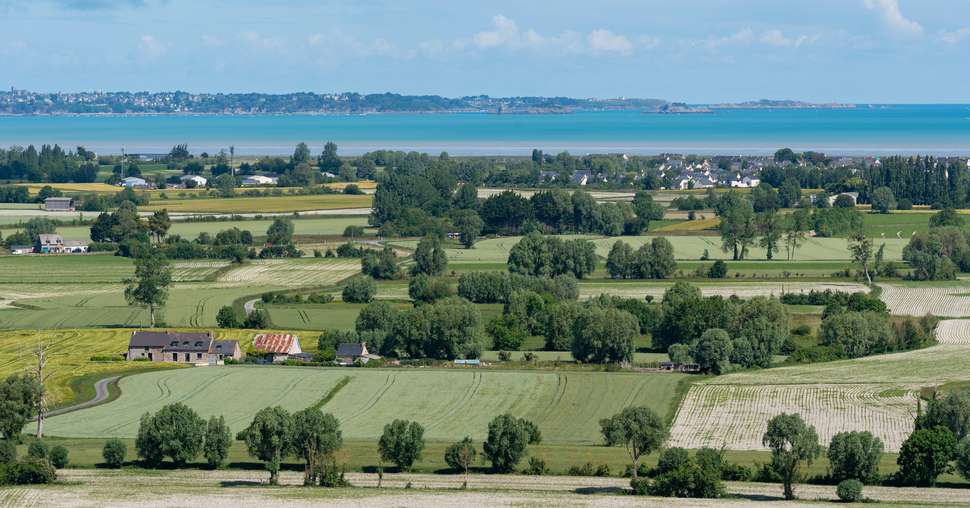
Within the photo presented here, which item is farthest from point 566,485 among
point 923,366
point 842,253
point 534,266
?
point 842,253

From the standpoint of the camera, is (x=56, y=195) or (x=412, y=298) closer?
(x=412, y=298)

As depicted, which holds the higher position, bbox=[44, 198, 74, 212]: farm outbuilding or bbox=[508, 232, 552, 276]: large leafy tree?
bbox=[508, 232, 552, 276]: large leafy tree

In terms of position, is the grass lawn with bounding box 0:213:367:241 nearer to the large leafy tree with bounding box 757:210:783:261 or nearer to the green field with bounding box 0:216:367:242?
the green field with bounding box 0:216:367:242

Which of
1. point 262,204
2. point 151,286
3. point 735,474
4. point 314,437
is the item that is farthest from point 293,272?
point 735,474

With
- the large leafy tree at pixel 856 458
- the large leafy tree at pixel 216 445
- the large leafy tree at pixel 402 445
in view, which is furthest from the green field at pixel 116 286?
the large leafy tree at pixel 856 458

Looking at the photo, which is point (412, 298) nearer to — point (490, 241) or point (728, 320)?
point (728, 320)

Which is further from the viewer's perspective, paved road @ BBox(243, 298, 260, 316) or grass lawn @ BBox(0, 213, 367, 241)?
grass lawn @ BBox(0, 213, 367, 241)

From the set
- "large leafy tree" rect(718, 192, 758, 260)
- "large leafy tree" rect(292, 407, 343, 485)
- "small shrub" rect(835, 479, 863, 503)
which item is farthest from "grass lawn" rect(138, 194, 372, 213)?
"small shrub" rect(835, 479, 863, 503)

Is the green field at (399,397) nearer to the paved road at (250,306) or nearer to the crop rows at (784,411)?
the crop rows at (784,411)
